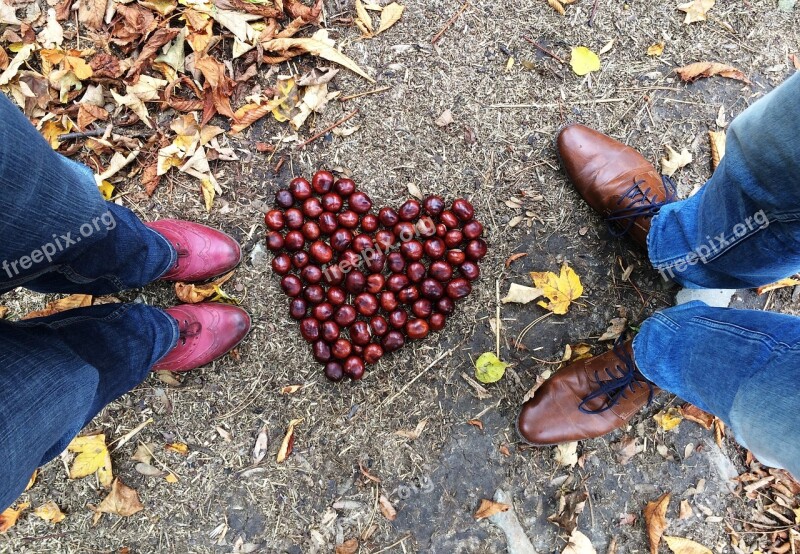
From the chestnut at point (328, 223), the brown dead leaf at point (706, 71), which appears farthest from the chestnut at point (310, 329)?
the brown dead leaf at point (706, 71)

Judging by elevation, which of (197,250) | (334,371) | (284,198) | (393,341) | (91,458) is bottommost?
(91,458)

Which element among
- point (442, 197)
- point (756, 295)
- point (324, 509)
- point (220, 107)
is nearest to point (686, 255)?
point (756, 295)

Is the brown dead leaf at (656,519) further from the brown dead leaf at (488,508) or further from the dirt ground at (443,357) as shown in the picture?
the brown dead leaf at (488,508)

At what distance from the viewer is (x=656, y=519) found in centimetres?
274

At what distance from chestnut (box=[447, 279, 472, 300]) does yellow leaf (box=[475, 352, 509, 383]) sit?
0.36 m

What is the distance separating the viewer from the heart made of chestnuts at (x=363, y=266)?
2684 mm

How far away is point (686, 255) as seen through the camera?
2279 mm

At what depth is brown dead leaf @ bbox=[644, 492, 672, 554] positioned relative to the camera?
2738 mm

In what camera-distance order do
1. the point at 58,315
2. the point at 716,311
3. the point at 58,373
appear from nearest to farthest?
the point at 58,373 < the point at 58,315 < the point at 716,311

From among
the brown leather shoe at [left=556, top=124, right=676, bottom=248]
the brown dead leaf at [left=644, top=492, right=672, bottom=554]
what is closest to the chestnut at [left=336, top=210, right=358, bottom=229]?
the brown leather shoe at [left=556, top=124, right=676, bottom=248]

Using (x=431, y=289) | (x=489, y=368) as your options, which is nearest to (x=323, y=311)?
(x=431, y=289)

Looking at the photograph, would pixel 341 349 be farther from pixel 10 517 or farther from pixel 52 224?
pixel 10 517

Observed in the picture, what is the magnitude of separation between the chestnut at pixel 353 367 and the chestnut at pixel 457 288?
60cm

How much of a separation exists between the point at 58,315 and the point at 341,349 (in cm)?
124
